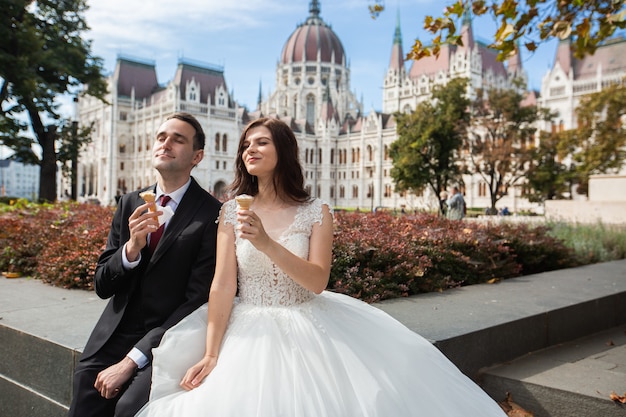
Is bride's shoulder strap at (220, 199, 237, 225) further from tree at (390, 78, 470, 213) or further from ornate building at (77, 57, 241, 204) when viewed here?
ornate building at (77, 57, 241, 204)

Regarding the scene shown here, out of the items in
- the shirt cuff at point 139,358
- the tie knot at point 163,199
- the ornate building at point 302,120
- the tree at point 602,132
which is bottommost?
the shirt cuff at point 139,358

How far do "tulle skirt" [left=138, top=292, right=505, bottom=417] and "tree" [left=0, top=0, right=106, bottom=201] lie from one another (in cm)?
1488

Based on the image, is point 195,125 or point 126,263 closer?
point 126,263

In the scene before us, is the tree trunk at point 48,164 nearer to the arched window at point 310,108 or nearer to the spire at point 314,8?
the arched window at point 310,108

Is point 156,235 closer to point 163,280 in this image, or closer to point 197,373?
point 163,280

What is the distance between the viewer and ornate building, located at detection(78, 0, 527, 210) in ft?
197

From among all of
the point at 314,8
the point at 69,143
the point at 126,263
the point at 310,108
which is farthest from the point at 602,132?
the point at 314,8

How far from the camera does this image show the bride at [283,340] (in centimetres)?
195

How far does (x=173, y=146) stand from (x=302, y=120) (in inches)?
2790

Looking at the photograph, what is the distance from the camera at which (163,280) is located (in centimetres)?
249

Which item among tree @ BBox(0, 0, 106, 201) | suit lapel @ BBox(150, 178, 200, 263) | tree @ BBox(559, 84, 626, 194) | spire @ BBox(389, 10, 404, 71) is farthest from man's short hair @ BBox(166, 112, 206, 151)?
spire @ BBox(389, 10, 404, 71)

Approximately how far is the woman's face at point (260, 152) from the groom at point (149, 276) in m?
0.32

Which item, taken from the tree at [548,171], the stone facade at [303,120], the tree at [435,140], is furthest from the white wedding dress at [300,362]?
the stone facade at [303,120]

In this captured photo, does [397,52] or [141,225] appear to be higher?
[397,52]
